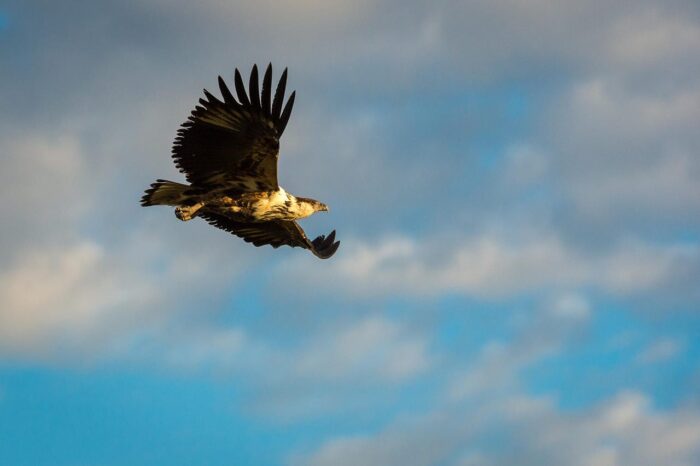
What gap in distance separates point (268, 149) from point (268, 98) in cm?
113

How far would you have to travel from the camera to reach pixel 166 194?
20.6 m

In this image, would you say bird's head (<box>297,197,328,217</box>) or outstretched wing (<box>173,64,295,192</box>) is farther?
bird's head (<box>297,197,328,217</box>)

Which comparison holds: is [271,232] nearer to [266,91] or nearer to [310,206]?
[310,206]

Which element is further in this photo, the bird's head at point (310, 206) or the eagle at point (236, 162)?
the bird's head at point (310, 206)

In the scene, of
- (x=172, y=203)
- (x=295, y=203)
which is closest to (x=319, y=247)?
(x=295, y=203)

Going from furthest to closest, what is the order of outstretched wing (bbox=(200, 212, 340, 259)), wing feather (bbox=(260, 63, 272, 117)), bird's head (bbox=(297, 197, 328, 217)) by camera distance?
outstretched wing (bbox=(200, 212, 340, 259)) < bird's head (bbox=(297, 197, 328, 217)) < wing feather (bbox=(260, 63, 272, 117))

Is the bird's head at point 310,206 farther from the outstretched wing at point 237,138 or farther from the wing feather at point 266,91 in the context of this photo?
the wing feather at point 266,91

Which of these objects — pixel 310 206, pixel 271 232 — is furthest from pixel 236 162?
pixel 271 232

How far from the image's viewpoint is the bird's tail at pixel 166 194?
2047 centimetres

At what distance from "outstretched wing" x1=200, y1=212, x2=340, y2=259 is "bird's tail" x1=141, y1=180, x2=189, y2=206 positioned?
2.16 meters

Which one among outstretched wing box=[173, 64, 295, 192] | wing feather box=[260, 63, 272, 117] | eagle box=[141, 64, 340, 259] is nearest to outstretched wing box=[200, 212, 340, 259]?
eagle box=[141, 64, 340, 259]

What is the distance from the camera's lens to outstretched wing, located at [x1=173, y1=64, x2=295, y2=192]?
1930 cm

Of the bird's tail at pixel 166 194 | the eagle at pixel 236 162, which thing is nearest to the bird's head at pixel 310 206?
the eagle at pixel 236 162

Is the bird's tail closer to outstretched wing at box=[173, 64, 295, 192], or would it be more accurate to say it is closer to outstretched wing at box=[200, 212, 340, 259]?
outstretched wing at box=[173, 64, 295, 192]
